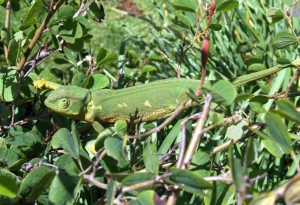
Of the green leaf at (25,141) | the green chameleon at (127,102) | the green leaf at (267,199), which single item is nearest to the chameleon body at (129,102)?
the green chameleon at (127,102)

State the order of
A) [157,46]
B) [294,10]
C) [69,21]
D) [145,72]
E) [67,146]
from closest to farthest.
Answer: [67,146] → [294,10] → [69,21] → [145,72] → [157,46]

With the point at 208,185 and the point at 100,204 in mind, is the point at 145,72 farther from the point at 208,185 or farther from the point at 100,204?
the point at 208,185

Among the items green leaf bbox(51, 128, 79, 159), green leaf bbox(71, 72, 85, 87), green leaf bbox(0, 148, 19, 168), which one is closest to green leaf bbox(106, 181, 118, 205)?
green leaf bbox(51, 128, 79, 159)

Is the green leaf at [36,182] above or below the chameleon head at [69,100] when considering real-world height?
above

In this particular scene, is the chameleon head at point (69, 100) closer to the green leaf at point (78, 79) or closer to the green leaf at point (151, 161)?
the green leaf at point (78, 79)

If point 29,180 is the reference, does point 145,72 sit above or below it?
below

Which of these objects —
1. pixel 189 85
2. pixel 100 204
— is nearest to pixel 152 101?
pixel 189 85
